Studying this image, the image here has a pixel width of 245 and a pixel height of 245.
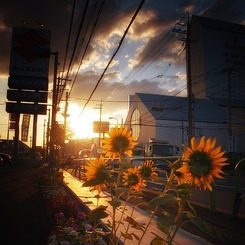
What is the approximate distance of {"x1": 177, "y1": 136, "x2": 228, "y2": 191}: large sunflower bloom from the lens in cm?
158

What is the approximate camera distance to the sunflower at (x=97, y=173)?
1811mm

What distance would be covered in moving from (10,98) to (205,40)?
2418 inches

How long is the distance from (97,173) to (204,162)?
674 mm

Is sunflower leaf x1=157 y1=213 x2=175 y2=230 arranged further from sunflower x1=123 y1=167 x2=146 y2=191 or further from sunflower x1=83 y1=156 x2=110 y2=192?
sunflower x1=123 y1=167 x2=146 y2=191

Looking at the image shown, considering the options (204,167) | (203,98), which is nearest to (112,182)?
(204,167)

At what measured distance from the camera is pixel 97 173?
1.88m

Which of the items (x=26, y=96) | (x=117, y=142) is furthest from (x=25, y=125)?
(x=117, y=142)

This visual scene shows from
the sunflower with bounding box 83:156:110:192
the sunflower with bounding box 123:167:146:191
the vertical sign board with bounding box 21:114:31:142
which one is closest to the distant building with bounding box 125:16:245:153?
the vertical sign board with bounding box 21:114:31:142

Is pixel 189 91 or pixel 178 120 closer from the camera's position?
pixel 189 91

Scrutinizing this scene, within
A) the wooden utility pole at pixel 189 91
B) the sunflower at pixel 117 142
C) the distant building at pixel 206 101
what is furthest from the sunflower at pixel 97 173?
the distant building at pixel 206 101

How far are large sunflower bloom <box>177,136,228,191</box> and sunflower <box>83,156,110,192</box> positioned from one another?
18.8 inches

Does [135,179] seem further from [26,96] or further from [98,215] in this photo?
[26,96]

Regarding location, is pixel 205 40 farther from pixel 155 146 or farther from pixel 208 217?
pixel 208 217

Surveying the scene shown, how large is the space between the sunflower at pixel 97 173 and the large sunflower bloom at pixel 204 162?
477 millimetres
